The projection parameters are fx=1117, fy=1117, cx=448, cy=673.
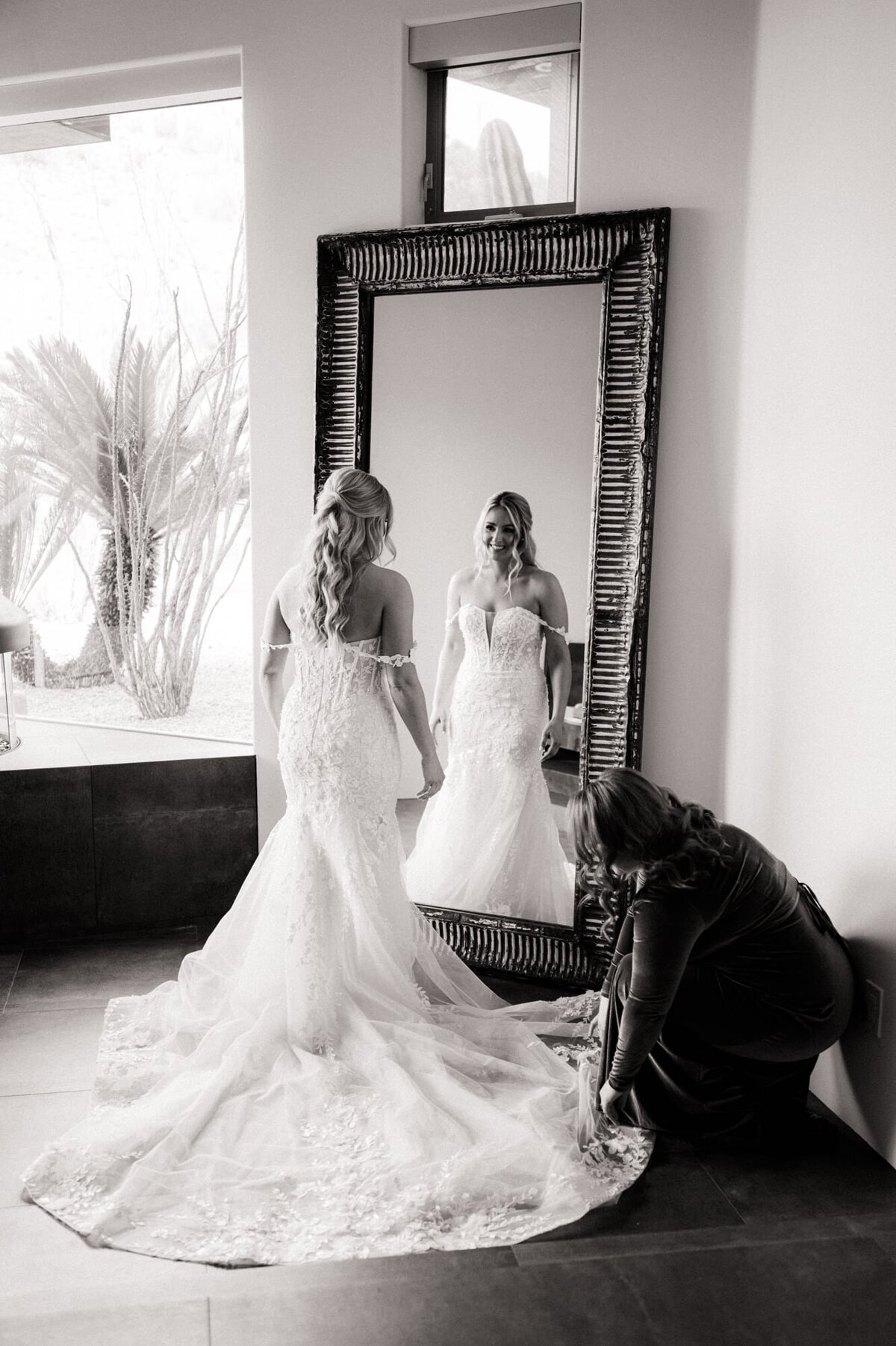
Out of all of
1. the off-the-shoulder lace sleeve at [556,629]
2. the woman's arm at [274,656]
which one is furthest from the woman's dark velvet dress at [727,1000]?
the woman's arm at [274,656]

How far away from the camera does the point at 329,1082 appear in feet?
8.91

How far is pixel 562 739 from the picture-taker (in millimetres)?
3371

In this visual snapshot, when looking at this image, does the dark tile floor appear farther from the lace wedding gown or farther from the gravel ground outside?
the gravel ground outside

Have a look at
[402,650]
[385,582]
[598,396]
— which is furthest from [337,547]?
[598,396]

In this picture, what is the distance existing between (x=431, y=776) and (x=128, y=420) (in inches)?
74.5

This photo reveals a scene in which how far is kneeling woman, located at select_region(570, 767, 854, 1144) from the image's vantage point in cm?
233

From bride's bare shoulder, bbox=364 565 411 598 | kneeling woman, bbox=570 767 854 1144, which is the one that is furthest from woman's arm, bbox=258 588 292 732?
kneeling woman, bbox=570 767 854 1144


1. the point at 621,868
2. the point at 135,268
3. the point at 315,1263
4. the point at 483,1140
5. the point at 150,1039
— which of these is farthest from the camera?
the point at 135,268

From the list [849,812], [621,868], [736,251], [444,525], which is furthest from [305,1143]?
[736,251]

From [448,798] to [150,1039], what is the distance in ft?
3.56

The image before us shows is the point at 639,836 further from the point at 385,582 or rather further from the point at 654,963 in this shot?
the point at 385,582

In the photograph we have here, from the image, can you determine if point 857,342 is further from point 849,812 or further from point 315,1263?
point 315,1263

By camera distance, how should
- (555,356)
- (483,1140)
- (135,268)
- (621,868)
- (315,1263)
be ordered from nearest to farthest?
(315,1263)
(621,868)
(483,1140)
(555,356)
(135,268)

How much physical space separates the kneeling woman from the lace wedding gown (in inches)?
30.1
